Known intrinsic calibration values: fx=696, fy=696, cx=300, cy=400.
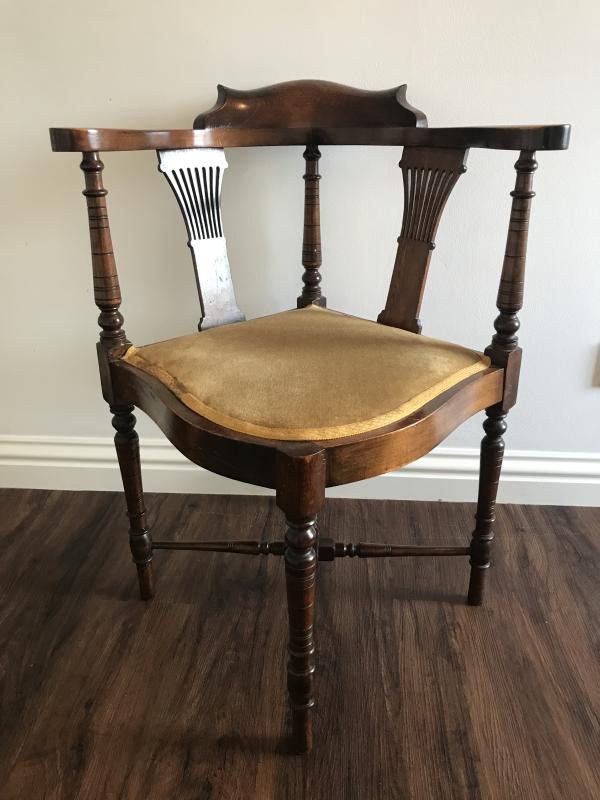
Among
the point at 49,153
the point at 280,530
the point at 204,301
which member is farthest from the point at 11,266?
the point at 280,530

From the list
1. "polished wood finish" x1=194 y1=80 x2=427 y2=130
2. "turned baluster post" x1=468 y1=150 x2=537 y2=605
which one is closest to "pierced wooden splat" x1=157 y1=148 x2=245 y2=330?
"polished wood finish" x1=194 y1=80 x2=427 y2=130

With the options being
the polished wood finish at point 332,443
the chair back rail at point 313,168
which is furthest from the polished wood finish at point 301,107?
the polished wood finish at point 332,443

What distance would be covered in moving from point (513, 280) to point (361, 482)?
0.73 meters

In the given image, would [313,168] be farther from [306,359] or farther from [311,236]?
[306,359]

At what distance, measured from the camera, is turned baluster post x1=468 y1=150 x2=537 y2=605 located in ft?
3.04

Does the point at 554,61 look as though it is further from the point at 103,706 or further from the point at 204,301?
the point at 103,706

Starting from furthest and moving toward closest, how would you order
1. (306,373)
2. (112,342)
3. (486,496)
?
1. (486,496)
2. (112,342)
3. (306,373)

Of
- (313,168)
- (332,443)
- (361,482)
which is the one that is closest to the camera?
(332,443)

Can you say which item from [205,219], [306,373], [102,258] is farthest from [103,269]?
[306,373]

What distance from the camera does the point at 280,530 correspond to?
1.48 metres

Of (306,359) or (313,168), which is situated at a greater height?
(313,168)

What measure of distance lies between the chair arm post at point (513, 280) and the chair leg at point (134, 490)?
0.58 m

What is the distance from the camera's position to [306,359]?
975 millimetres

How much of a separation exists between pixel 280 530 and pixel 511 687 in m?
0.56
